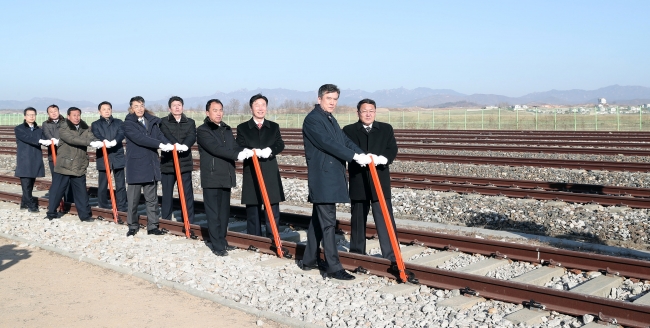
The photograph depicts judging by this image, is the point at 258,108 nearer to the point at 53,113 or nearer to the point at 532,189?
A: the point at 53,113

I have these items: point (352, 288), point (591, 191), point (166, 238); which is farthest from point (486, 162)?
point (352, 288)

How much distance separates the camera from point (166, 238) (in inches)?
396

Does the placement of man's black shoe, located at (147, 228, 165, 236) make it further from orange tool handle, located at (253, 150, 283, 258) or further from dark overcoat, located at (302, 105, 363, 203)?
dark overcoat, located at (302, 105, 363, 203)

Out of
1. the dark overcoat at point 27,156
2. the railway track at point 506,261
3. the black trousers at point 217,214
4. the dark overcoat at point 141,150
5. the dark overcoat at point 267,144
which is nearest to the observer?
the railway track at point 506,261

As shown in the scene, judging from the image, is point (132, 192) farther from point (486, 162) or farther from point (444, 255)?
point (486, 162)

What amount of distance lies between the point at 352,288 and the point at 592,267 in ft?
8.05

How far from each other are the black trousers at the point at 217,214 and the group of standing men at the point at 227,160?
12 mm

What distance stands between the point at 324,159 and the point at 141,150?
3802 mm

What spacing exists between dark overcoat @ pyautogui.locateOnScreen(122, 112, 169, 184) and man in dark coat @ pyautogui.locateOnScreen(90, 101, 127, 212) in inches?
48.7

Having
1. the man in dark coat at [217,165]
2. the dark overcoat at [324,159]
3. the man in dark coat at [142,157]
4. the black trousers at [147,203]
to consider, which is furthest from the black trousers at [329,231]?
the black trousers at [147,203]

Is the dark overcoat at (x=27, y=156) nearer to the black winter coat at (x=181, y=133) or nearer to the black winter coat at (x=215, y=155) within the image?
the black winter coat at (x=181, y=133)

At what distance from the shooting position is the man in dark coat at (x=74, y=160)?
451 inches

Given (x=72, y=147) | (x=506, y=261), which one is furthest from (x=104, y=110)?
(x=506, y=261)

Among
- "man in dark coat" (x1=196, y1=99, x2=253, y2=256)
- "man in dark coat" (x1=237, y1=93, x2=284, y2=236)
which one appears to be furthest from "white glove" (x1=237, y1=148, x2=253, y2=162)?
"man in dark coat" (x1=237, y1=93, x2=284, y2=236)
